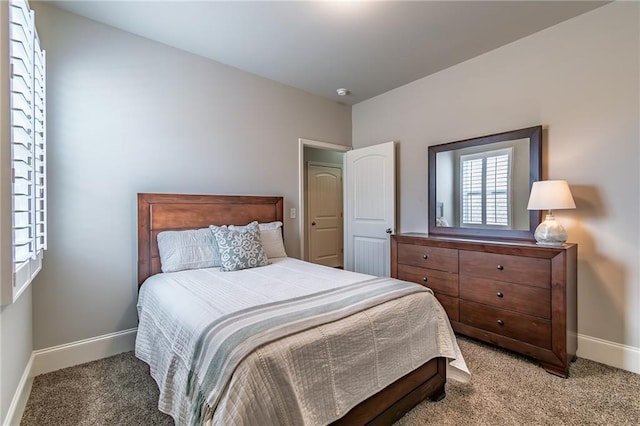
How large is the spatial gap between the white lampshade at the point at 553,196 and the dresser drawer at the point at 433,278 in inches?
34.5

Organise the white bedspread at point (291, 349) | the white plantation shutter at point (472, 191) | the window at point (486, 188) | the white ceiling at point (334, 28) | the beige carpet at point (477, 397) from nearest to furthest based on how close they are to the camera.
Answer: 1. the white bedspread at point (291, 349)
2. the beige carpet at point (477, 397)
3. the white ceiling at point (334, 28)
4. the window at point (486, 188)
5. the white plantation shutter at point (472, 191)

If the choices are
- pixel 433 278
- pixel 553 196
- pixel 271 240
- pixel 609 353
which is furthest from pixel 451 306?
pixel 271 240

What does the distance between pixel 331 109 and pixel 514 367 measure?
11.2 feet

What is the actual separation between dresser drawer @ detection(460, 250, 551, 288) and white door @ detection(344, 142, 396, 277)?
1158mm

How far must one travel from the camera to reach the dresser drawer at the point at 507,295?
2109 mm

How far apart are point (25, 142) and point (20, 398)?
146 cm

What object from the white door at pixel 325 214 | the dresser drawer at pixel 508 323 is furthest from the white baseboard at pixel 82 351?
the white door at pixel 325 214

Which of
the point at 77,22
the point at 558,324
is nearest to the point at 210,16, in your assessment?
the point at 77,22

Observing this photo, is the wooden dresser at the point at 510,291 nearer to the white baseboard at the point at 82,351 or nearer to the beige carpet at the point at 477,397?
the beige carpet at the point at 477,397

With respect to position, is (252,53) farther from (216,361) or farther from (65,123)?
(216,361)

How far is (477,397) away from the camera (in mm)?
1768

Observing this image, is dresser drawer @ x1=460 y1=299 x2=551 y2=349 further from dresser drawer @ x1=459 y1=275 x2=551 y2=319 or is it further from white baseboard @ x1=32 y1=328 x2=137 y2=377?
white baseboard @ x1=32 y1=328 x2=137 y2=377

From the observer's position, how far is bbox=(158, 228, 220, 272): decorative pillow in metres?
2.34

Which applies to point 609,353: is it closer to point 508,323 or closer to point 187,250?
point 508,323
